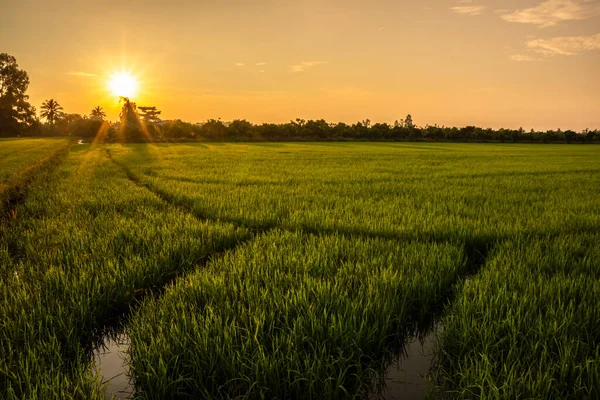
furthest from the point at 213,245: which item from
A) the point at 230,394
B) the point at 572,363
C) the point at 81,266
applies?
the point at 572,363

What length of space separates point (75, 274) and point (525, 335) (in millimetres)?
3558

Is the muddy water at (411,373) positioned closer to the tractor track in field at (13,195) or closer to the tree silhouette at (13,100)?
the tractor track in field at (13,195)

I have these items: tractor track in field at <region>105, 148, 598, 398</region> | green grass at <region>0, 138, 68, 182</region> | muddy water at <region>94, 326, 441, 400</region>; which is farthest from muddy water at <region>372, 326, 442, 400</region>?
green grass at <region>0, 138, 68, 182</region>

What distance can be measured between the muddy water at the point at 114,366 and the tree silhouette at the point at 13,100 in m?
74.5

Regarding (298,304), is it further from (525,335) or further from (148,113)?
(148,113)

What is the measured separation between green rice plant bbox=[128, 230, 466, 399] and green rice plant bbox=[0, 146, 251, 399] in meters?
0.31

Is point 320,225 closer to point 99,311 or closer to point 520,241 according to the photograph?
point 520,241

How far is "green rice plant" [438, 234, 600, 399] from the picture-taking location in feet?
5.66

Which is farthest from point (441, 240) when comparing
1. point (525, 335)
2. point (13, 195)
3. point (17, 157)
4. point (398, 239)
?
point (17, 157)

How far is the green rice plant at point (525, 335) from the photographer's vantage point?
5.66 ft

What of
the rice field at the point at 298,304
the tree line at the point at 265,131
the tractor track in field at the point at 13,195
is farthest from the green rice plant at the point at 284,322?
the tree line at the point at 265,131

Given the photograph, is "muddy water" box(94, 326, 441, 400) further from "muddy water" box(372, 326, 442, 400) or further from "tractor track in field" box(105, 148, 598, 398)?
"tractor track in field" box(105, 148, 598, 398)

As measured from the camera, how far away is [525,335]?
7.09 ft

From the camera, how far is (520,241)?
14.1 ft
